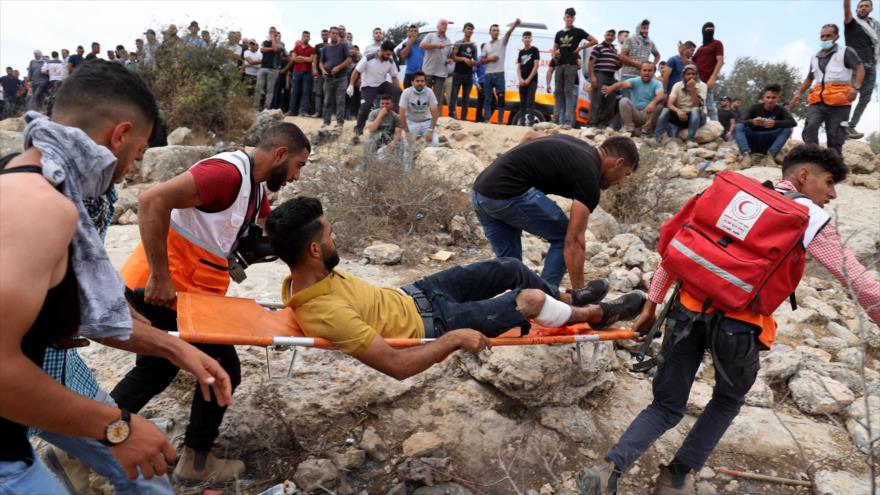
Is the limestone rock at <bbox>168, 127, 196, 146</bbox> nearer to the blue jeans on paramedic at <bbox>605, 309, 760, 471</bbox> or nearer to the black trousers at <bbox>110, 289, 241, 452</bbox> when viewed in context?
the black trousers at <bbox>110, 289, 241, 452</bbox>

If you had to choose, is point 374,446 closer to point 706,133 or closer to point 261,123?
point 706,133

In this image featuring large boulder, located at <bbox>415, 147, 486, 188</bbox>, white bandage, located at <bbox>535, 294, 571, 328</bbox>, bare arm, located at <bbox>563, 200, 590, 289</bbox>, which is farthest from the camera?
large boulder, located at <bbox>415, 147, 486, 188</bbox>

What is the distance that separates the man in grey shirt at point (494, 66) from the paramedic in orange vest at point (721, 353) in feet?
25.2

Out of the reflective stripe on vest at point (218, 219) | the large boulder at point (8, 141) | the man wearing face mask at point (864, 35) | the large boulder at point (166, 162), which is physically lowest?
the large boulder at point (8, 141)

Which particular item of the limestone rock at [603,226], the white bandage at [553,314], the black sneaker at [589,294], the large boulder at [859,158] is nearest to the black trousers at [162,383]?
the white bandage at [553,314]

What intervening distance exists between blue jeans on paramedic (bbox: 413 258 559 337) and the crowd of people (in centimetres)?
1

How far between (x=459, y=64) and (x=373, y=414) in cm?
784

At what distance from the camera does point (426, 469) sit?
268 centimetres

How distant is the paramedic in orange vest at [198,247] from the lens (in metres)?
2.25

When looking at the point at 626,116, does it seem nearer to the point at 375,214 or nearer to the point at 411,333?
the point at 375,214

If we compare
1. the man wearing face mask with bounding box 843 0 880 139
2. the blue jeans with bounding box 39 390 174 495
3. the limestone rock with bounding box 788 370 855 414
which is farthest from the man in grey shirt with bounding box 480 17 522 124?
the blue jeans with bounding box 39 390 174 495

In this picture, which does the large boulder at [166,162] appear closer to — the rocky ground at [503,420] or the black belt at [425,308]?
the rocky ground at [503,420]

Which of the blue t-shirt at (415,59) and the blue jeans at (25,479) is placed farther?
the blue t-shirt at (415,59)

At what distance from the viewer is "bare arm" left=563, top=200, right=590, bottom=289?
10.6 feet
